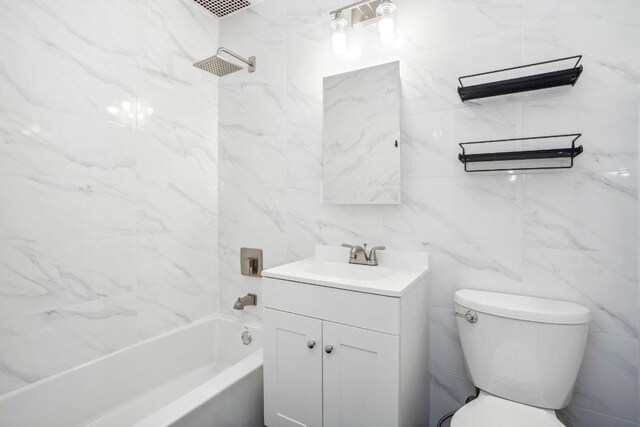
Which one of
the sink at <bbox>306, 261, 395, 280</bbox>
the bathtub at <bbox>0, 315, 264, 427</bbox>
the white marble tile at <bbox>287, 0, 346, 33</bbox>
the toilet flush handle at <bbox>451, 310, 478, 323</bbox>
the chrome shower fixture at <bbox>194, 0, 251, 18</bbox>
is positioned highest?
the chrome shower fixture at <bbox>194, 0, 251, 18</bbox>

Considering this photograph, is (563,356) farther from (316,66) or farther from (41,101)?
(41,101)

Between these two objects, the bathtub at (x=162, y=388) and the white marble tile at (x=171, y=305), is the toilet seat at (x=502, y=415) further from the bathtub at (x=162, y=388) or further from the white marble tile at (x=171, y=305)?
the white marble tile at (x=171, y=305)

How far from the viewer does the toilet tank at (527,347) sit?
45.1 inches

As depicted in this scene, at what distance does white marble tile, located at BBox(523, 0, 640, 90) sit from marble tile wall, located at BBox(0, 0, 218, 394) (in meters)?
1.87

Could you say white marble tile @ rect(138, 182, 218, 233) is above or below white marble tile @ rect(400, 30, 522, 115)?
below

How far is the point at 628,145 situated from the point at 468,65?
0.69 metres

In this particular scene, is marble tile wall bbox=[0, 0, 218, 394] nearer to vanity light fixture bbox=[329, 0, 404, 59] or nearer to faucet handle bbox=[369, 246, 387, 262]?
vanity light fixture bbox=[329, 0, 404, 59]

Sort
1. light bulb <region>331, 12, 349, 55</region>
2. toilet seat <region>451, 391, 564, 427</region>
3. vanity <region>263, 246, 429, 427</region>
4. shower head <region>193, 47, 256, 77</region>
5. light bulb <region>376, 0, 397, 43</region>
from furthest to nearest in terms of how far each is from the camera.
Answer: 1. shower head <region>193, 47, 256, 77</region>
2. light bulb <region>331, 12, 349, 55</region>
3. light bulb <region>376, 0, 397, 43</region>
4. vanity <region>263, 246, 429, 427</region>
5. toilet seat <region>451, 391, 564, 427</region>

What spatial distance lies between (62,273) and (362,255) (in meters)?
1.41

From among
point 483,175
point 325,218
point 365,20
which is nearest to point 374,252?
point 325,218

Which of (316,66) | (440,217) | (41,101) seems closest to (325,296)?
(440,217)

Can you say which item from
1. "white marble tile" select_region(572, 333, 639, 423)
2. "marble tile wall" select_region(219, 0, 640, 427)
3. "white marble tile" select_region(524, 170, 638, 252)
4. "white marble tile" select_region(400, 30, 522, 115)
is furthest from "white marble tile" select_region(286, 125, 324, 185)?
"white marble tile" select_region(572, 333, 639, 423)

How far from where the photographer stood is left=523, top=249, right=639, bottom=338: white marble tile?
4.00 ft

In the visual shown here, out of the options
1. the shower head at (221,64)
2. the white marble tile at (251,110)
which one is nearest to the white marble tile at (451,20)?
the white marble tile at (251,110)
